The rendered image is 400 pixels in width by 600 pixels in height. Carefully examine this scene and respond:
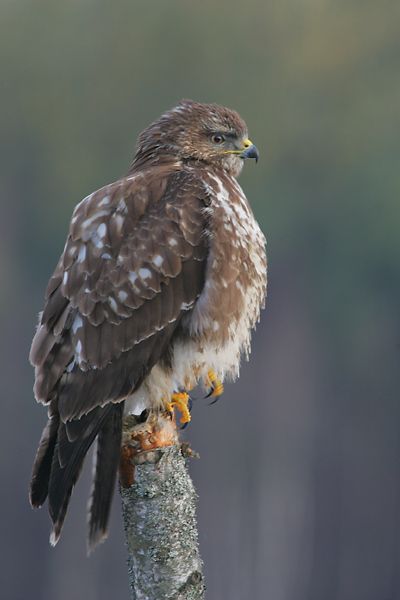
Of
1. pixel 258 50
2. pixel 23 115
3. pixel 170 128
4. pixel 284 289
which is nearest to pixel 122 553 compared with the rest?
pixel 284 289

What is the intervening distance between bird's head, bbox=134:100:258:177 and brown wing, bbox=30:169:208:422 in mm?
499

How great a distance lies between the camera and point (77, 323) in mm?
5512

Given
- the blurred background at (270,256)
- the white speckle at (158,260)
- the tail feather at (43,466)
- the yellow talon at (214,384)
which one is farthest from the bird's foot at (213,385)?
the blurred background at (270,256)

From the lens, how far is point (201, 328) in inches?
225

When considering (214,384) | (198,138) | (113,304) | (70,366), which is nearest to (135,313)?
(113,304)

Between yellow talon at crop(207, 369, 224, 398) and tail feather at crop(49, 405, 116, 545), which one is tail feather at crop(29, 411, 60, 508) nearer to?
tail feather at crop(49, 405, 116, 545)

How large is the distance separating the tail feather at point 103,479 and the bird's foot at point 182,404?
0.37 metres

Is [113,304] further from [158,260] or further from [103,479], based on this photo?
[103,479]

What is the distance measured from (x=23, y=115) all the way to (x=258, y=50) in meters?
6.32

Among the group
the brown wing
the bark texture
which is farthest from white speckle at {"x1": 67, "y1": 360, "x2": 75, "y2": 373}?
the bark texture

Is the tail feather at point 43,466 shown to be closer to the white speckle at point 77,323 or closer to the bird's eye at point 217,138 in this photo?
the white speckle at point 77,323

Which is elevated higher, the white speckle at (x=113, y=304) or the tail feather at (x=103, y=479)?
the white speckle at (x=113, y=304)

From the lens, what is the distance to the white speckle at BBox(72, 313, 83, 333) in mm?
5508

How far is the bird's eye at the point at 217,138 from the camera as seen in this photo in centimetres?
638
